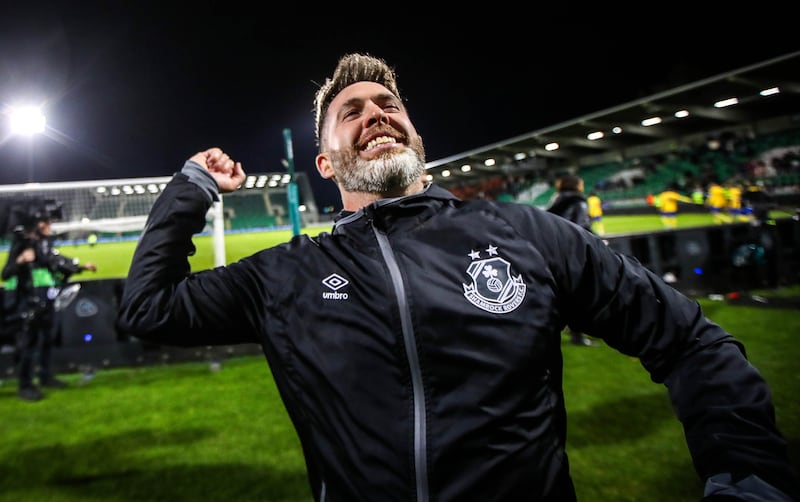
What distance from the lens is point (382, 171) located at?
1.55 metres

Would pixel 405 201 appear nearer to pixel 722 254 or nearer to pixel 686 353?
pixel 686 353

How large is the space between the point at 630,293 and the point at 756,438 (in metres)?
0.45

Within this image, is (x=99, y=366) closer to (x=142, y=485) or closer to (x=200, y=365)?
(x=200, y=365)

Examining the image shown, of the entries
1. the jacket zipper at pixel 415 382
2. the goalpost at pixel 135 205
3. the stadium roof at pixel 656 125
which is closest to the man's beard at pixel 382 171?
the jacket zipper at pixel 415 382

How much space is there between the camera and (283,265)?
152 centimetres

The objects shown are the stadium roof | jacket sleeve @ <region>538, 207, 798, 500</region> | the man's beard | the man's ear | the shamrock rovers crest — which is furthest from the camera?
the stadium roof

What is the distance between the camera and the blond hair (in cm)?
186

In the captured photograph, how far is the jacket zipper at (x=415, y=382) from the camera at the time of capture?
3.92 feet

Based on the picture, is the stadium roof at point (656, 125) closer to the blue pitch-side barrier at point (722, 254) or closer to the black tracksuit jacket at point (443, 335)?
the blue pitch-side barrier at point (722, 254)

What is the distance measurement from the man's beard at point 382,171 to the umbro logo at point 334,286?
1.14 ft

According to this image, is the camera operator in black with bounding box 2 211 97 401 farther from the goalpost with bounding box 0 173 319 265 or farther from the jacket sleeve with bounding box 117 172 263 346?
the jacket sleeve with bounding box 117 172 263 346

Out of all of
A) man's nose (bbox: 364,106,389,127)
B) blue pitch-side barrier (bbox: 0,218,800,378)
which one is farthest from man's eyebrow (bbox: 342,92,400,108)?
blue pitch-side barrier (bbox: 0,218,800,378)

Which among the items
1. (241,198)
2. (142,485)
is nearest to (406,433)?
(142,485)

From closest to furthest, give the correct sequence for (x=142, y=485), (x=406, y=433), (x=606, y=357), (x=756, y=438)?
(x=756, y=438)
(x=406, y=433)
(x=142, y=485)
(x=606, y=357)
